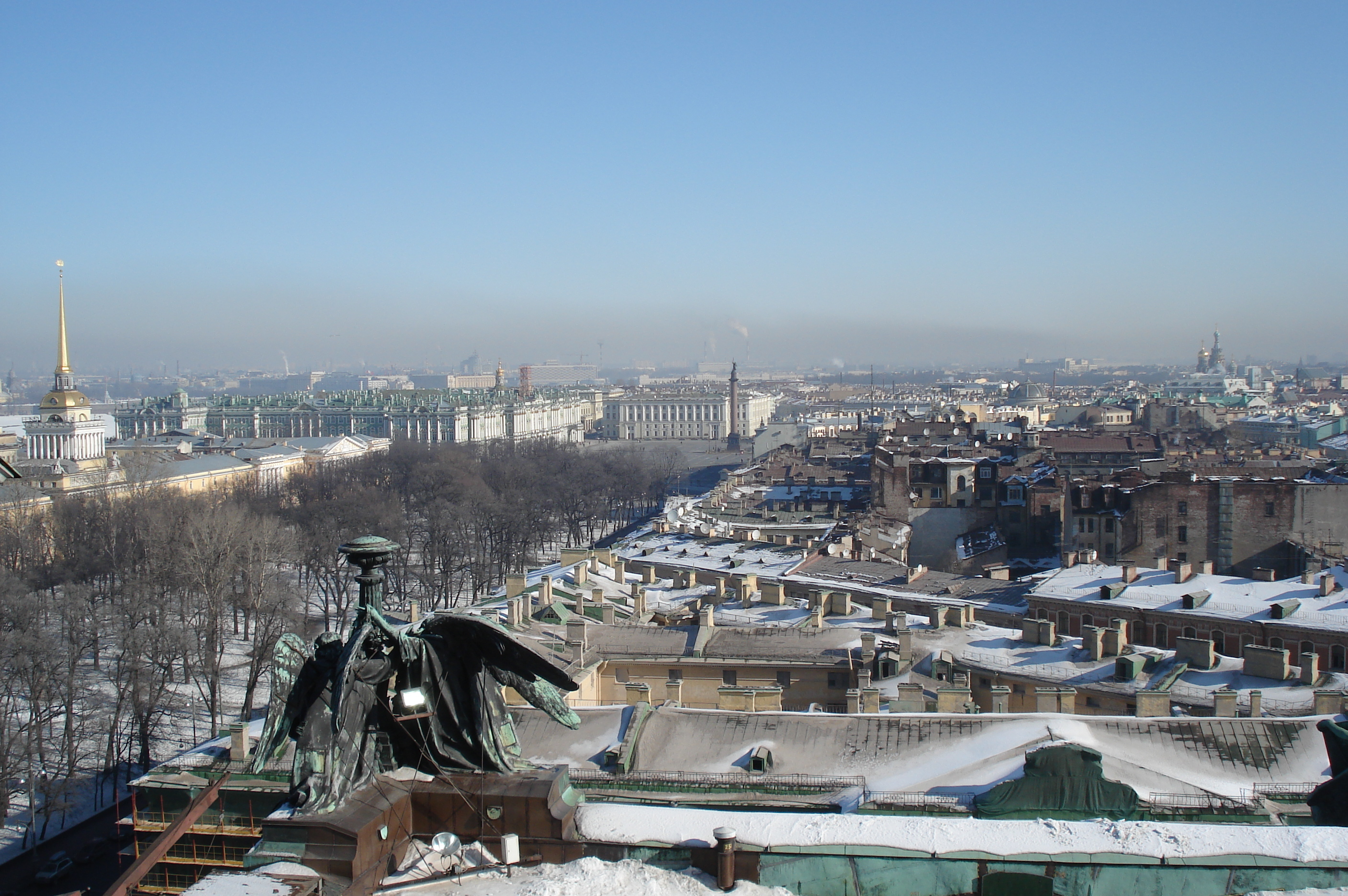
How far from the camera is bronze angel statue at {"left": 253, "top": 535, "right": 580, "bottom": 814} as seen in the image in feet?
23.9

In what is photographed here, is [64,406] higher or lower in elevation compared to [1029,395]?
higher

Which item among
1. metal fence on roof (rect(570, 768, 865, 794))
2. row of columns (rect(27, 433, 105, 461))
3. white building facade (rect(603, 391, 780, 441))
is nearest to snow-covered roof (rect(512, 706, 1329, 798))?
metal fence on roof (rect(570, 768, 865, 794))

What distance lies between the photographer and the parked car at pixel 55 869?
23094mm

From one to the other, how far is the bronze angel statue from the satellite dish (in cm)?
46

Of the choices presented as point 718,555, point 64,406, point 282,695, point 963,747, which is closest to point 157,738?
point 718,555

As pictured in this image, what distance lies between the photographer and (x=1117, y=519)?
4234 cm

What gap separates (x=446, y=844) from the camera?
23.9ft

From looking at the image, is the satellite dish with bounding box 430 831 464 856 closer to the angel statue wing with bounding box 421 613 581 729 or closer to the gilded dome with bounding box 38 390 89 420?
the angel statue wing with bounding box 421 613 581 729

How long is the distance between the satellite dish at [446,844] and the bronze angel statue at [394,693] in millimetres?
460

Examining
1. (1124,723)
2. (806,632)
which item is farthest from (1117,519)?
(1124,723)

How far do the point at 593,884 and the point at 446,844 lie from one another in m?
1.02

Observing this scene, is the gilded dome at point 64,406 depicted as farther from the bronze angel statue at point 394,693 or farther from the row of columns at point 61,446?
the bronze angel statue at point 394,693

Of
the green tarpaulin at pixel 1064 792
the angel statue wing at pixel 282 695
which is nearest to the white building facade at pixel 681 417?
the green tarpaulin at pixel 1064 792

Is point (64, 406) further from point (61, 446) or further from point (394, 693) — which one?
point (394, 693)
